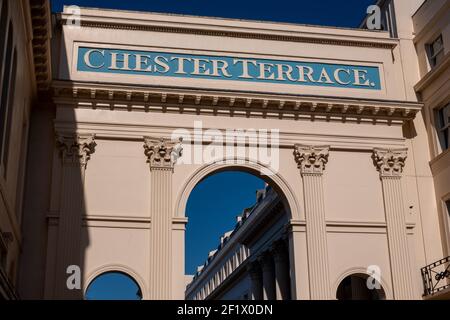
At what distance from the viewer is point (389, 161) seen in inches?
949

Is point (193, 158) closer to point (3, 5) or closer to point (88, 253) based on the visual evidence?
point (88, 253)

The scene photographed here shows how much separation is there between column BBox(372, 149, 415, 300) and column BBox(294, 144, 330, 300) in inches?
83.4

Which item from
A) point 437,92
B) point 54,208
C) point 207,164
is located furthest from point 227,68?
point 54,208

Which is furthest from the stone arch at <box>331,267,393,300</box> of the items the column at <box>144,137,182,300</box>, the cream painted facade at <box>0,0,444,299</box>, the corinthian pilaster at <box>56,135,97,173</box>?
the corinthian pilaster at <box>56,135,97,173</box>

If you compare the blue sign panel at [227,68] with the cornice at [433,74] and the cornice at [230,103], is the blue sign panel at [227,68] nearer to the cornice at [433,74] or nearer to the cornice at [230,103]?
the cornice at [230,103]

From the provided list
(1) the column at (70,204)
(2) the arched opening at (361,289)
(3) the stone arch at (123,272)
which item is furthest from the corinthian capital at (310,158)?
(1) the column at (70,204)

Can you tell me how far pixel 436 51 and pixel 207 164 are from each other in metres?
9.33

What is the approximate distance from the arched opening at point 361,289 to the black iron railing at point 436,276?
4.91ft

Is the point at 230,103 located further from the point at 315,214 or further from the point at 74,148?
the point at 74,148

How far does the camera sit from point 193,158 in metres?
23.1

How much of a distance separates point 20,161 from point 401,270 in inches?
489

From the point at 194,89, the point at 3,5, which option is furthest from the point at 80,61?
the point at 3,5

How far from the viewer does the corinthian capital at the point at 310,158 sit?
23.5 metres
